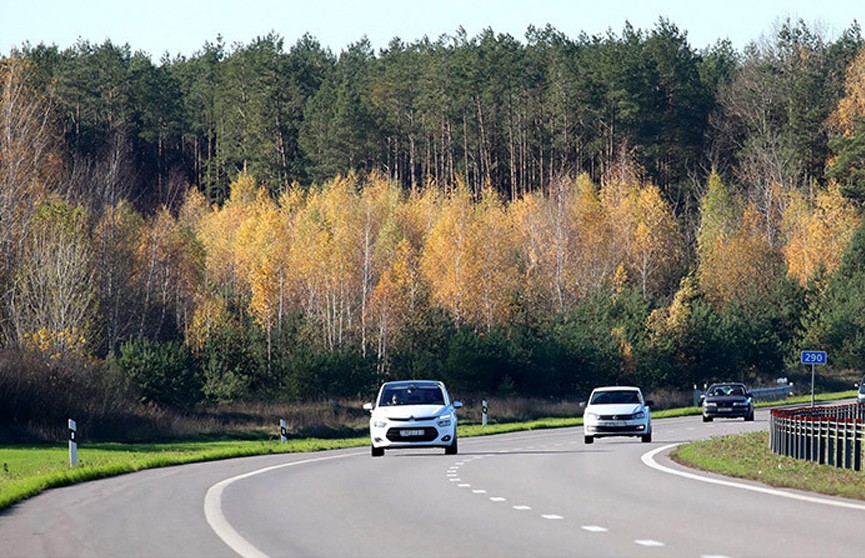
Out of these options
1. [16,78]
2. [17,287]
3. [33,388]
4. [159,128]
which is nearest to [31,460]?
[33,388]

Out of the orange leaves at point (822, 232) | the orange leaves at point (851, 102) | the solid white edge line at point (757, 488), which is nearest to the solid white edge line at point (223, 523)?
the solid white edge line at point (757, 488)

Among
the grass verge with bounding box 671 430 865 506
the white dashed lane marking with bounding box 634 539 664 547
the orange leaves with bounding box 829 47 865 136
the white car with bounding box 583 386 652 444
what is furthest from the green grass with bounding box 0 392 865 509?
the orange leaves with bounding box 829 47 865 136

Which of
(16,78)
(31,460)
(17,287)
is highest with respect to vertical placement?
(16,78)

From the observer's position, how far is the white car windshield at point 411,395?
3491 centimetres

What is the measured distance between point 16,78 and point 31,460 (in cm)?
3895

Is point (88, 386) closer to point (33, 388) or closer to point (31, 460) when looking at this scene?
point (33, 388)

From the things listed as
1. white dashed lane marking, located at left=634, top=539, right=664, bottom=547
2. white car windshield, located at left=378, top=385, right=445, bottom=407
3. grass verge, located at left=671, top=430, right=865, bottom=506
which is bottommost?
grass verge, located at left=671, top=430, right=865, bottom=506

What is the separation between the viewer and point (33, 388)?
51.5m

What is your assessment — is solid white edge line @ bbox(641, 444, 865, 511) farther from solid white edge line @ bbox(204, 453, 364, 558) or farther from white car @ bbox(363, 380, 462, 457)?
solid white edge line @ bbox(204, 453, 364, 558)

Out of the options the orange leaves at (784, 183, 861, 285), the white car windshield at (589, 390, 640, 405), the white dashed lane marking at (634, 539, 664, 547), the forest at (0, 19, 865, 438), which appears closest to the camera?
the white dashed lane marking at (634, 539, 664, 547)

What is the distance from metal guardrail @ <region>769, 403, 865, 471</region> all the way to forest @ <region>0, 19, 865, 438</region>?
30811 millimetres

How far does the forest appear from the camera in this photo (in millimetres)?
72625

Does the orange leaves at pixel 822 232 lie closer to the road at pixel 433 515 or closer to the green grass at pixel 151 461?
the green grass at pixel 151 461

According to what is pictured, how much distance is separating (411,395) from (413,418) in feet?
4.05
